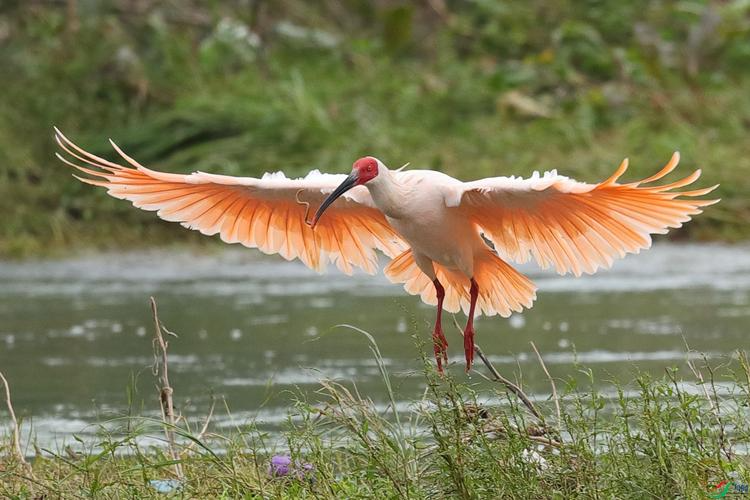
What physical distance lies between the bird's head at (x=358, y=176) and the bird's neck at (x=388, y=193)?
34 millimetres

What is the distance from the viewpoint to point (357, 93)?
15.4 meters

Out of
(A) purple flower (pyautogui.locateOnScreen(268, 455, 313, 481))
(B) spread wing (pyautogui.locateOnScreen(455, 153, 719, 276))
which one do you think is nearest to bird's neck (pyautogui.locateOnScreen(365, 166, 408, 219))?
(B) spread wing (pyautogui.locateOnScreen(455, 153, 719, 276))

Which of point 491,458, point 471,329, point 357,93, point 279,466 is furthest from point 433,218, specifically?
point 357,93

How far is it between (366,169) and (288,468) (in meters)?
1.46

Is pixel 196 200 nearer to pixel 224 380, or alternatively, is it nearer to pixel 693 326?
pixel 224 380

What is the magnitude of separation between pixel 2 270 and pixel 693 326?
591 centimetres

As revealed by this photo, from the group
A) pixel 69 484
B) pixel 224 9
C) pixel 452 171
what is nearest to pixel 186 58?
pixel 224 9

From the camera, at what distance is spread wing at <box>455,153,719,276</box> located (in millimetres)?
5883

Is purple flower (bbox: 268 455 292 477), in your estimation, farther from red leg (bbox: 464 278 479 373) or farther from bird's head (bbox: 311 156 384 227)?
bird's head (bbox: 311 156 384 227)

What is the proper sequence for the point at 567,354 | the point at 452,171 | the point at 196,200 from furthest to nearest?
1. the point at 452,171
2. the point at 567,354
3. the point at 196,200

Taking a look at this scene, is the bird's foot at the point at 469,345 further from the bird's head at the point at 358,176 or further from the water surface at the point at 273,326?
the bird's head at the point at 358,176

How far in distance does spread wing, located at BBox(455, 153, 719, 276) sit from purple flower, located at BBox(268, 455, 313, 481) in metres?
1.45

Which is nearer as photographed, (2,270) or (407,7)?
(2,270)

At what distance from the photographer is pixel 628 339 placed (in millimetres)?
9656
